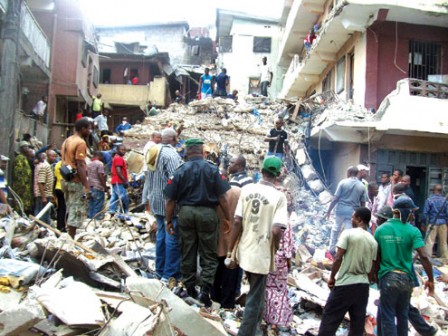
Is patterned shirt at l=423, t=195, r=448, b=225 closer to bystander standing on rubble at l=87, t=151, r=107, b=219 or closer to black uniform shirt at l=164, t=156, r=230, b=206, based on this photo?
black uniform shirt at l=164, t=156, r=230, b=206

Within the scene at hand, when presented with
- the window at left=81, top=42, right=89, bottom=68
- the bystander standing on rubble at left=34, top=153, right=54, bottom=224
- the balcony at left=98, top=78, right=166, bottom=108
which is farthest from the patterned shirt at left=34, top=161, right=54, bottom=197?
the balcony at left=98, top=78, right=166, bottom=108

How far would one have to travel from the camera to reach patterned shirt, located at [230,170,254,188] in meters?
5.91

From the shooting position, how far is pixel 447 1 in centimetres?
1311

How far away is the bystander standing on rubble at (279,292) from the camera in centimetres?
520

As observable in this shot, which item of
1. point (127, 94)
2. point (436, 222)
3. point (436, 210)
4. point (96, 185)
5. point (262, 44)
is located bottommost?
point (436, 222)

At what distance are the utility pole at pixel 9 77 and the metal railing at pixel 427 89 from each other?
31.7 ft

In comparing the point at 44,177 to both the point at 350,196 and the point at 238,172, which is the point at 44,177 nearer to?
the point at 238,172

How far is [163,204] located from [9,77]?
473 centimetres

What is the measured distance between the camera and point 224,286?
5.59 m

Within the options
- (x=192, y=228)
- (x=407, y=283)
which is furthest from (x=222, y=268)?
(x=407, y=283)

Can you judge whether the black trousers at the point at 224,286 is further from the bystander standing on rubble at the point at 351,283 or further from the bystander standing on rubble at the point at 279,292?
the bystander standing on rubble at the point at 351,283

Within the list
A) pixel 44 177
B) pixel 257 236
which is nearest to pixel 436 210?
pixel 257 236

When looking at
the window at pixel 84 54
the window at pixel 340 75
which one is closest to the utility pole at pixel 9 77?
the window at pixel 340 75

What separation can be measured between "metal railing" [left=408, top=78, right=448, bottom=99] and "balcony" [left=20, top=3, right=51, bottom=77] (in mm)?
11836
